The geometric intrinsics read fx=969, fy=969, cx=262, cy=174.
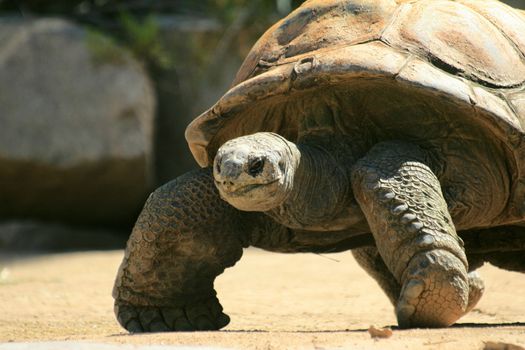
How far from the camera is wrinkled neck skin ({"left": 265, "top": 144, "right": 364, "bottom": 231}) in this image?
426cm

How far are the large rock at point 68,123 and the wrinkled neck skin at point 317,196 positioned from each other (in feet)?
23.4

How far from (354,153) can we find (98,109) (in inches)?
287

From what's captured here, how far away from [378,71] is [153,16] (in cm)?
828

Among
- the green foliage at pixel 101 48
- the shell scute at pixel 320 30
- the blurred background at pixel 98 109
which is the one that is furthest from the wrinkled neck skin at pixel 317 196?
the green foliage at pixel 101 48

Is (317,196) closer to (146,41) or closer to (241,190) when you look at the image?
(241,190)

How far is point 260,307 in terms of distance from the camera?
19.9 ft

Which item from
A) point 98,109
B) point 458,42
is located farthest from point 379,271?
point 98,109

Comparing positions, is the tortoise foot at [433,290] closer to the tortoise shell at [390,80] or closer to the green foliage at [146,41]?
the tortoise shell at [390,80]

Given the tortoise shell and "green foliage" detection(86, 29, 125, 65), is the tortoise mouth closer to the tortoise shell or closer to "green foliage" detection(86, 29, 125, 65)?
the tortoise shell

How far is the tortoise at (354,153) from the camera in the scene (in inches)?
156

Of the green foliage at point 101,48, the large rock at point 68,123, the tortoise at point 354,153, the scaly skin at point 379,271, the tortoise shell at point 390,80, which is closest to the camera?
the tortoise at point 354,153

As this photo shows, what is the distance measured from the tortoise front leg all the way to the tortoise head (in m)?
0.40

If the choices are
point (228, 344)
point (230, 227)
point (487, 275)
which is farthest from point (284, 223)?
point (487, 275)

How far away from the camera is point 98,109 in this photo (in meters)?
11.3
